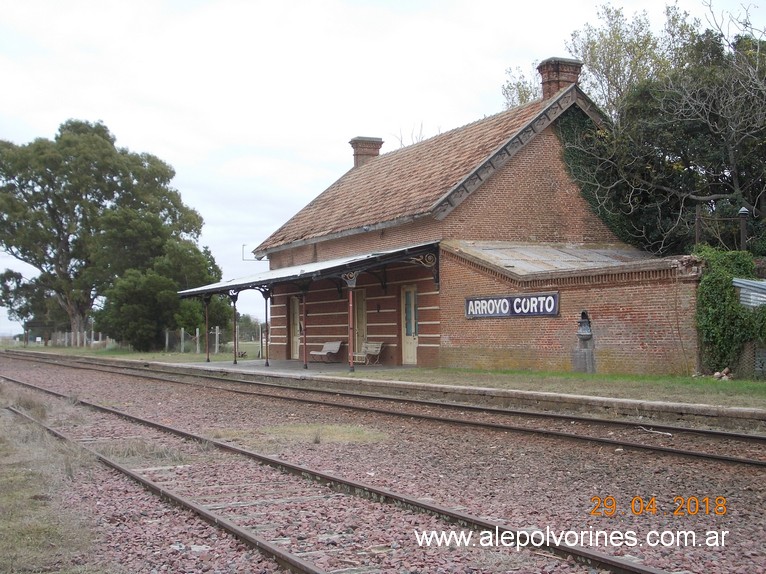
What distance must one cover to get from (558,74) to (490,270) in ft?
27.5

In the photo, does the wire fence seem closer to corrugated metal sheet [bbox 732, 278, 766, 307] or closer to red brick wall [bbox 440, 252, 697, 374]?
red brick wall [bbox 440, 252, 697, 374]

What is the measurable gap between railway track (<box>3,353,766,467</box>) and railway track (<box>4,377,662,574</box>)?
11.8 ft

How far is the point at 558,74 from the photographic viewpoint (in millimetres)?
24922

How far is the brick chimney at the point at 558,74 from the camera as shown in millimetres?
24812

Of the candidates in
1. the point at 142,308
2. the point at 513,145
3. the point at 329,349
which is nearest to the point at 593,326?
the point at 513,145

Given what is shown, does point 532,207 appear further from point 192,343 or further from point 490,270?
point 192,343

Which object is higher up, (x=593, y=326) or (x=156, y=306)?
(x=156, y=306)

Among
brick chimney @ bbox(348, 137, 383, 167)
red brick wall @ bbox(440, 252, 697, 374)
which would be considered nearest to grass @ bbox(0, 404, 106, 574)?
red brick wall @ bbox(440, 252, 697, 374)

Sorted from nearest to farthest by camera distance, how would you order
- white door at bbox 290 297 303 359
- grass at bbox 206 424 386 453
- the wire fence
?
grass at bbox 206 424 386 453, white door at bbox 290 297 303 359, the wire fence

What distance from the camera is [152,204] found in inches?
2232

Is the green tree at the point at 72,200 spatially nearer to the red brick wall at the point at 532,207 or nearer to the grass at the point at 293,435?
the red brick wall at the point at 532,207

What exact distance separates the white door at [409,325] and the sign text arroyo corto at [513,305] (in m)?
3.04

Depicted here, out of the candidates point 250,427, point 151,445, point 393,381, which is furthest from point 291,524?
point 393,381

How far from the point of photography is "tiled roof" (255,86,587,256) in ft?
77.0
